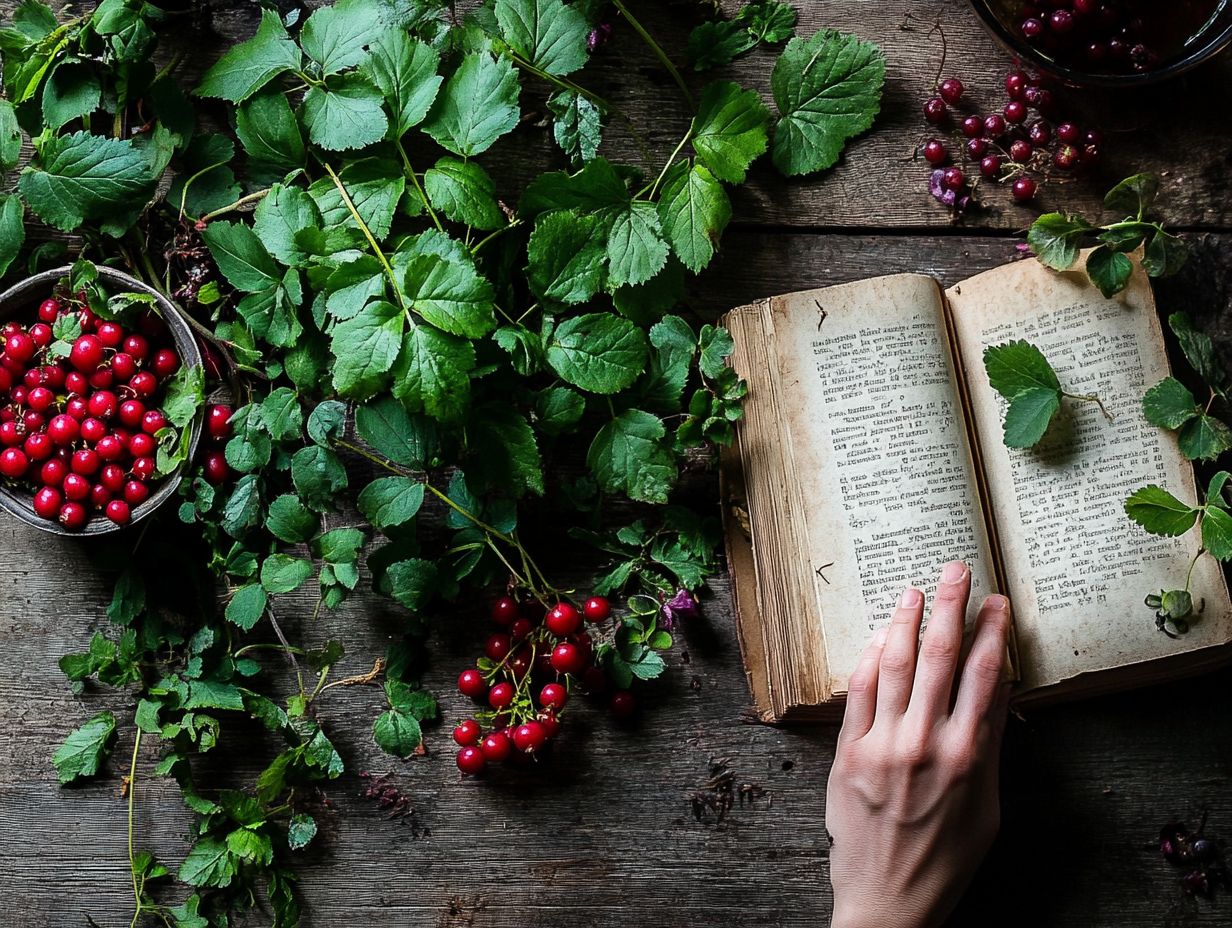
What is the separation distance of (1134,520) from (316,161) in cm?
106

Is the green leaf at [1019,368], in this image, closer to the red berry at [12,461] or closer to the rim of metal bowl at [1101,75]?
the rim of metal bowl at [1101,75]

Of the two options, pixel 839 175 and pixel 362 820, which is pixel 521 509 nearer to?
pixel 362 820

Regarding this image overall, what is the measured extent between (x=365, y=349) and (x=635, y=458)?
1.12 feet

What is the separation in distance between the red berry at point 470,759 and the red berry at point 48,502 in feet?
1.83

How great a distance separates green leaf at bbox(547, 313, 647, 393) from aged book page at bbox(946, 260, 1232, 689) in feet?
1.45

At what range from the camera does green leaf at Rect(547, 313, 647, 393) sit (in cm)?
116

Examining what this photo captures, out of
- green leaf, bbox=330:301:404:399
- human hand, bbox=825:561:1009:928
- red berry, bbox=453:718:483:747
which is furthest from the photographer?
red berry, bbox=453:718:483:747

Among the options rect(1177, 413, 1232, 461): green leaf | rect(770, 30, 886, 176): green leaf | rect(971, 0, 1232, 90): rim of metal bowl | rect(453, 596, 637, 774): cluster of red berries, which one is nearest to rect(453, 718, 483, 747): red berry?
rect(453, 596, 637, 774): cluster of red berries

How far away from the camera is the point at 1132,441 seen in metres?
1.20

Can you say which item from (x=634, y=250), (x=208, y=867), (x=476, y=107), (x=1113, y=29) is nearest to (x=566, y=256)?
(x=634, y=250)

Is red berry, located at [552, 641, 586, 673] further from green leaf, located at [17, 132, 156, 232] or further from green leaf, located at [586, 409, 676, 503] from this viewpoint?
green leaf, located at [17, 132, 156, 232]

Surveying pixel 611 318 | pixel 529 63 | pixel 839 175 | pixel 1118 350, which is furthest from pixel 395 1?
pixel 1118 350

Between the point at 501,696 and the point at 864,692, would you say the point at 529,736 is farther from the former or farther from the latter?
the point at 864,692

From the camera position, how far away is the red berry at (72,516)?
3.81ft
